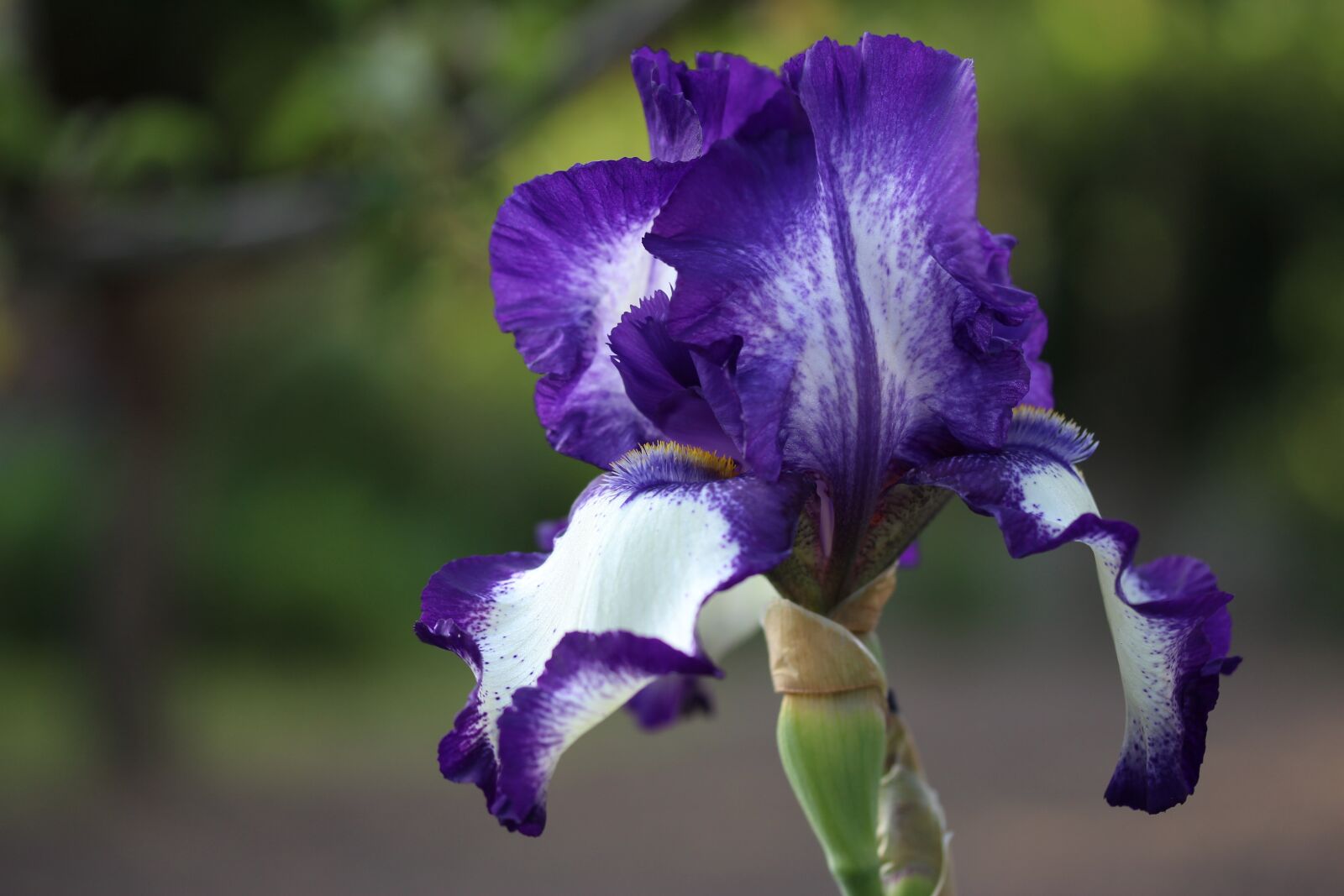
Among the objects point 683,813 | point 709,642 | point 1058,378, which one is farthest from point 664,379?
point 1058,378

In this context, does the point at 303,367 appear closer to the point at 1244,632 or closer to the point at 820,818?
the point at 1244,632

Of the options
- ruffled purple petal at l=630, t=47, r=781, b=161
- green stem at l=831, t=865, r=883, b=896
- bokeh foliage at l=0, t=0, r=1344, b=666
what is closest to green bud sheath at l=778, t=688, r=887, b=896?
green stem at l=831, t=865, r=883, b=896

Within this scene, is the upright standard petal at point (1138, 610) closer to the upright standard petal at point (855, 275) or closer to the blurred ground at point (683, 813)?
the upright standard petal at point (855, 275)

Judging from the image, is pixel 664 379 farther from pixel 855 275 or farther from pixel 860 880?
pixel 860 880

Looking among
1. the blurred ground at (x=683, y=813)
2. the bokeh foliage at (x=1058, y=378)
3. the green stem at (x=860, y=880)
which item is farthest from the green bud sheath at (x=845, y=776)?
the bokeh foliage at (x=1058, y=378)

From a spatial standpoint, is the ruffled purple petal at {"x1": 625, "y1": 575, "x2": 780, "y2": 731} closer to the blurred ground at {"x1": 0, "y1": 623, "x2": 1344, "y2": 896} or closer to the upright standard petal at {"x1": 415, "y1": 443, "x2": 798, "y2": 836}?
the upright standard petal at {"x1": 415, "y1": 443, "x2": 798, "y2": 836}

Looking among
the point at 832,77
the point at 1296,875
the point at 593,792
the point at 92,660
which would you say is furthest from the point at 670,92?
the point at 92,660
